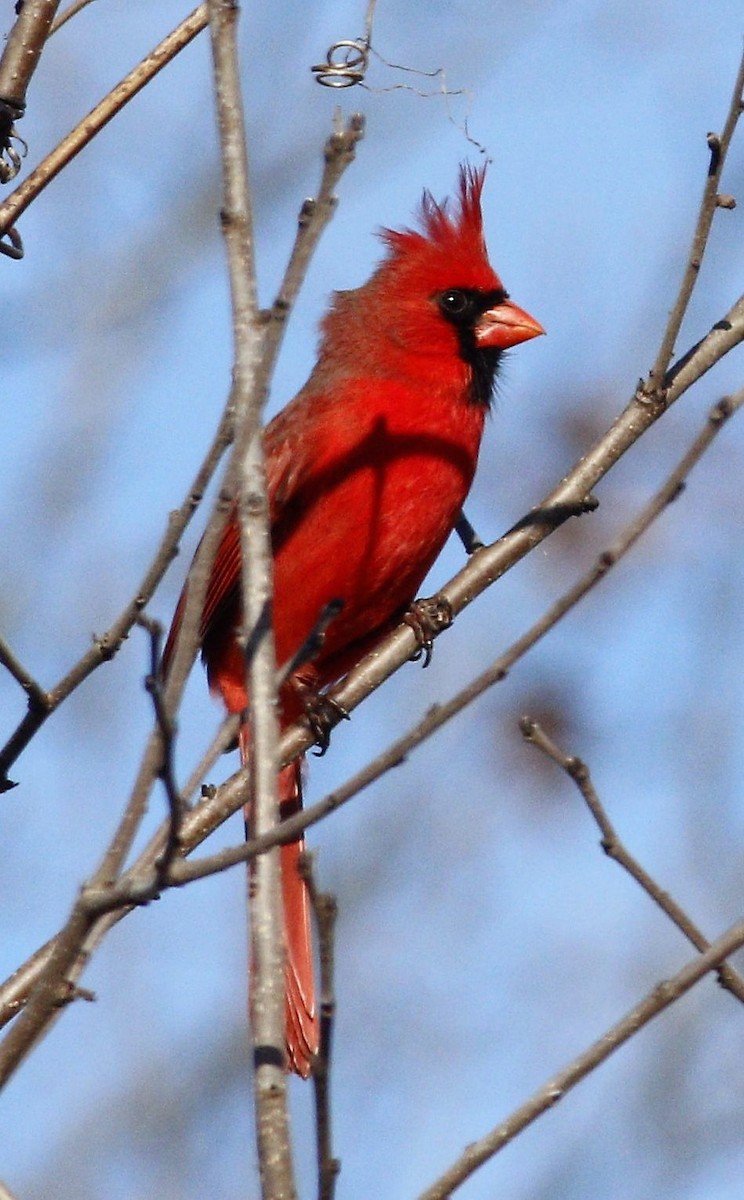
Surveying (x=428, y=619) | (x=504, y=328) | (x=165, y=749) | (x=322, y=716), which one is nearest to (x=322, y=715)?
(x=322, y=716)

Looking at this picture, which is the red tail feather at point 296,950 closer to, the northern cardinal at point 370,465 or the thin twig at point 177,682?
the northern cardinal at point 370,465

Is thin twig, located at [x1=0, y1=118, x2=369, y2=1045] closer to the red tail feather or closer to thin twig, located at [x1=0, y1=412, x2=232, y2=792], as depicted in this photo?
thin twig, located at [x1=0, y1=412, x2=232, y2=792]

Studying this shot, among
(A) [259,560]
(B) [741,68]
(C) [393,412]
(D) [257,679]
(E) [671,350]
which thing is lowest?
(D) [257,679]

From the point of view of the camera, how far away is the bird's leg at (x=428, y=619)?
360 cm

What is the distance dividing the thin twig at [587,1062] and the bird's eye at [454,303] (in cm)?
277

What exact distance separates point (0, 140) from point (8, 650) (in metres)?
0.94

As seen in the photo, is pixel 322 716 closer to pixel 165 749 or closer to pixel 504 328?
pixel 504 328

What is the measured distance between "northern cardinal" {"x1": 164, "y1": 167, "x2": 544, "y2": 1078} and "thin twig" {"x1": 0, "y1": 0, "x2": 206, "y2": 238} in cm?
126

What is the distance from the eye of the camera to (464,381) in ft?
13.7

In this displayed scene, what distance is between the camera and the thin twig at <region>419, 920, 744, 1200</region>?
1.64 meters

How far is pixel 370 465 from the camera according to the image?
3902 mm

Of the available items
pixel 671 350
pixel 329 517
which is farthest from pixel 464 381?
pixel 671 350

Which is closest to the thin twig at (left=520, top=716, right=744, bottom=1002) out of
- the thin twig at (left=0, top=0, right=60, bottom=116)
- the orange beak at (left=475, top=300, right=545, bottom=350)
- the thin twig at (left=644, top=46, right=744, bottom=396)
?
the thin twig at (left=644, top=46, right=744, bottom=396)

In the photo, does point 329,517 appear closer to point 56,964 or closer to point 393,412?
point 393,412
